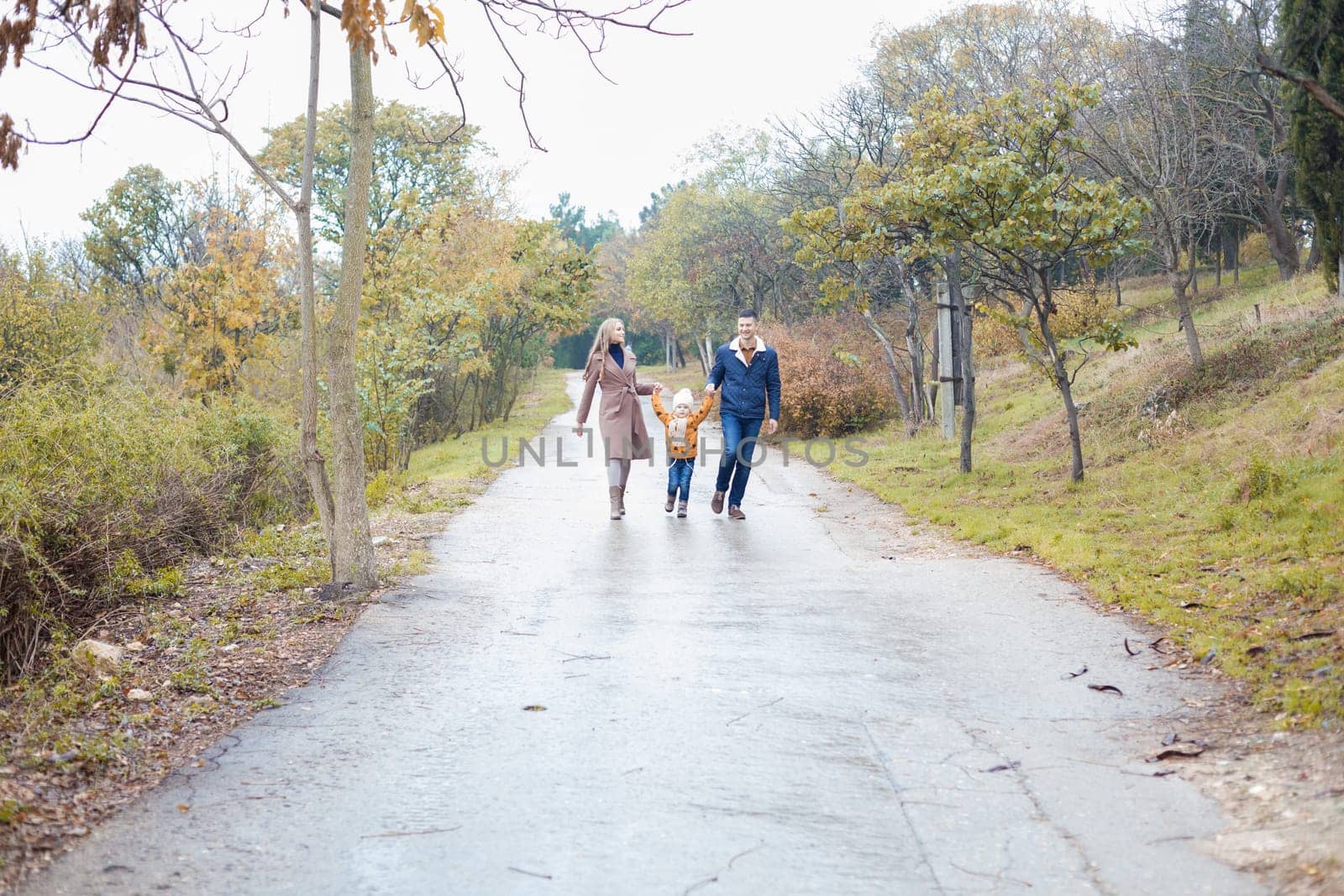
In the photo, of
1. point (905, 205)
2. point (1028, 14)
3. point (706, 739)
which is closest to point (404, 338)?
point (905, 205)

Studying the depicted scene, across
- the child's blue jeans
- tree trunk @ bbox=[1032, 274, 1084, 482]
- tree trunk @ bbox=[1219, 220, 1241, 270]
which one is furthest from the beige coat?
tree trunk @ bbox=[1219, 220, 1241, 270]

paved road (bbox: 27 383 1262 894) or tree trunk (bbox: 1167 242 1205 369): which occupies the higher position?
tree trunk (bbox: 1167 242 1205 369)

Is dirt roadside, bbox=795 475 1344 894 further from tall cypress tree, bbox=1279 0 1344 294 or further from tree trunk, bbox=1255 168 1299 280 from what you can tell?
tree trunk, bbox=1255 168 1299 280

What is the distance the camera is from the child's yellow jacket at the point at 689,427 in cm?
1282

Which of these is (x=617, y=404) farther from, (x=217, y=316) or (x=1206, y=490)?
(x=217, y=316)

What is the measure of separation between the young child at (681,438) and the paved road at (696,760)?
4.07m

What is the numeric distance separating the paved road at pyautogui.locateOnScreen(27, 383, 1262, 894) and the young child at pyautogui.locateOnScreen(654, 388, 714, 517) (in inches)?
160

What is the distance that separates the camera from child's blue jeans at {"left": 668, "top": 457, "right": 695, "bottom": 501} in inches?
523

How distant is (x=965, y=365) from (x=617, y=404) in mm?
5836

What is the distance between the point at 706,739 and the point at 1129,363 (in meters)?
16.4

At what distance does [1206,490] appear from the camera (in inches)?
429

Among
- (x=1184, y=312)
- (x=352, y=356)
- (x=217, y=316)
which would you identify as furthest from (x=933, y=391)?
(x=352, y=356)

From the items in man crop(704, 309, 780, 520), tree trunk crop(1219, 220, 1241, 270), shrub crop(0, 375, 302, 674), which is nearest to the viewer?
shrub crop(0, 375, 302, 674)

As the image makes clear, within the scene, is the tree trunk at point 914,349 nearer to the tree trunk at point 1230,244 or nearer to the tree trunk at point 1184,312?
the tree trunk at point 1184,312
